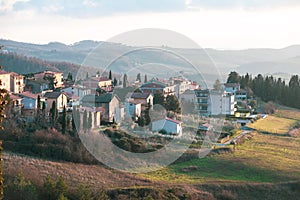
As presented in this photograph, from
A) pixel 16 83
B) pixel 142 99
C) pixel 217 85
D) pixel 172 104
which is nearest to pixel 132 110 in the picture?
pixel 142 99

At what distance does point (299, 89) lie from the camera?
3712 cm

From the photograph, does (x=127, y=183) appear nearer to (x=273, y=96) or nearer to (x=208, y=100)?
(x=208, y=100)

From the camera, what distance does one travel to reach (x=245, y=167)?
16.9 metres

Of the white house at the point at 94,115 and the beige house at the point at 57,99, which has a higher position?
the beige house at the point at 57,99

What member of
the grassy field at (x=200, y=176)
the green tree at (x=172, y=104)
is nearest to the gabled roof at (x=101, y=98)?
the green tree at (x=172, y=104)

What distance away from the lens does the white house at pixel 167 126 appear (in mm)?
20953

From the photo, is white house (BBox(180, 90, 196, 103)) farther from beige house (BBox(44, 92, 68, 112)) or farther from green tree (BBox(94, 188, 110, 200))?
green tree (BBox(94, 188, 110, 200))

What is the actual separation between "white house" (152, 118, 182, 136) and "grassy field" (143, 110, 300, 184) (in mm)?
2904

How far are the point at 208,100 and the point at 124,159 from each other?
13127 mm

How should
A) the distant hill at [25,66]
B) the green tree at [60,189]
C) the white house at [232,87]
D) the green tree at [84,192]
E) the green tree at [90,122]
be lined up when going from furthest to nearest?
1. the distant hill at [25,66]
2. the white house at [232,87]
3. the green tree at [90,122]
4. the green tree at [60,189]
5. the green tree at [84,192]

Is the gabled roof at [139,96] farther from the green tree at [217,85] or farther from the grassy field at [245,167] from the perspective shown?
the green tree at [217,85]

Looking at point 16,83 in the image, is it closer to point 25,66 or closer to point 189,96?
point 189,96

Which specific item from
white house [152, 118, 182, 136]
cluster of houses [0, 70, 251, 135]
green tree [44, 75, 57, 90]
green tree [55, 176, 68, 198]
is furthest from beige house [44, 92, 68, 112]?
green tree [55, 176, 68, 198]

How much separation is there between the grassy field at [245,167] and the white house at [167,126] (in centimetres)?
290
